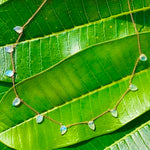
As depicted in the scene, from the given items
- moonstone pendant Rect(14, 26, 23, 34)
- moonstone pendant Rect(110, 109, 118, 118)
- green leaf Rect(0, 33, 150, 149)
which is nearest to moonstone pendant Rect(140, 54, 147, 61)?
green leaf Rect(0, 33, 150, 149)

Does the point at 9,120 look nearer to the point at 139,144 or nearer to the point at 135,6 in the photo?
the point at 139,144

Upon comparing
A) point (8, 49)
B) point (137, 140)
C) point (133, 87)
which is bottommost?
point (137, 140)

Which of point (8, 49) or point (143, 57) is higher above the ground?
point (8, 49)

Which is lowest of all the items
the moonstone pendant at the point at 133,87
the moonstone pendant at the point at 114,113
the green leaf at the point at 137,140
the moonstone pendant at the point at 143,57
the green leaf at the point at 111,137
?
the green leaf at the point at 137,140

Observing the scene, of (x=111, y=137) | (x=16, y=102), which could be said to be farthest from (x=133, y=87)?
(x=16, y=102)

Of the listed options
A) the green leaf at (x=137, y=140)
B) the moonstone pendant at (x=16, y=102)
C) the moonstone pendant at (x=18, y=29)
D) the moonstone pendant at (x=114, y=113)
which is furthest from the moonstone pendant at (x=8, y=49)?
the green leaf at (x=137, y=140)

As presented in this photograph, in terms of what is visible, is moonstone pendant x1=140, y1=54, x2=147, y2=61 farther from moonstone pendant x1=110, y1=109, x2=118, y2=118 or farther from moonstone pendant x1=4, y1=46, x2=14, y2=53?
moonstone pendant x1=4, y1=46, x2=14, y2=53

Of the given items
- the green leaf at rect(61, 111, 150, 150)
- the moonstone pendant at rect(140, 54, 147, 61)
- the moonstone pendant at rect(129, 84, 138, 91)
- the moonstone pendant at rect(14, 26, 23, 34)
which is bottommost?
the green leaf at rect(61, 111, 150, 150)

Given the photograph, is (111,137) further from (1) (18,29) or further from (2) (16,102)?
(1) (18,29)

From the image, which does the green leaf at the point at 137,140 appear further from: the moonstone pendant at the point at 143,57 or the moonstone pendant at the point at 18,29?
the moonstone pendant at the point at 18,29

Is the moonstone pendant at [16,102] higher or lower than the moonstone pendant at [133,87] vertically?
higher

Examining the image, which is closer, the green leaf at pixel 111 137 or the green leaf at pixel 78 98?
the green leaf at pixel 78 98

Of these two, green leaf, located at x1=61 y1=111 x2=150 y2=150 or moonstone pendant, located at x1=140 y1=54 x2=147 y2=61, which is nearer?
moonstone pendant, located at x1=140 y1=54 x2=147 y2=61

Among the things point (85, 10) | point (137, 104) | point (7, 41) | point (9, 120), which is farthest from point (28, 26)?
point (137, 104)
